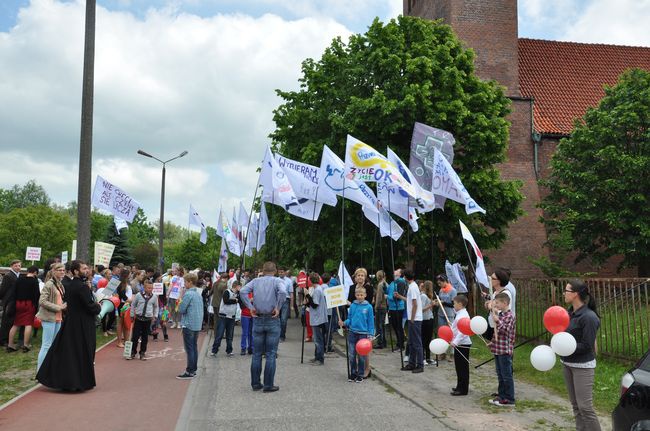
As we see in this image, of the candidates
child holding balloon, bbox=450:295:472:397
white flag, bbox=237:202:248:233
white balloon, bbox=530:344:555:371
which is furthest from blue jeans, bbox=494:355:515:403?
white flag, bbox=237:202:248:233

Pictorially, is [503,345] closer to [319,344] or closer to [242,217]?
[319,344]

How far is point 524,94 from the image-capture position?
34094 mm

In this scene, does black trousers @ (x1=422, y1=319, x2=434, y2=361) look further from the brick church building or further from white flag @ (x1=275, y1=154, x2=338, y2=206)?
the brick church building

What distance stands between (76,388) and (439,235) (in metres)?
15.1

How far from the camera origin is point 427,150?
1441 centimetres

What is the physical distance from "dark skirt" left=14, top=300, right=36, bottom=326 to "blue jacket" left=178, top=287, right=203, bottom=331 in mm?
4443

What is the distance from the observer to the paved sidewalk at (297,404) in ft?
24.2

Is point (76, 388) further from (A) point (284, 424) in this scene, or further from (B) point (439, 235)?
(B) point (439, 235)

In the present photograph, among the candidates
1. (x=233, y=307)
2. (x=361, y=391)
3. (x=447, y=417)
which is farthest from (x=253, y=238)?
(x=447, y=417)

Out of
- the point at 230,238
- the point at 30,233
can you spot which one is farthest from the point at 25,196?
the point at 230,238

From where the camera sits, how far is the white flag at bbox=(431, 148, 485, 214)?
39.6 ft

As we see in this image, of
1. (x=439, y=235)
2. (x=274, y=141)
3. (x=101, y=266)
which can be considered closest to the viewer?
(x=101, y=266)

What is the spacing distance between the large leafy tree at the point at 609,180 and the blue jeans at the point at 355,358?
60.7ft

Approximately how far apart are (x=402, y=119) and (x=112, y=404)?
15.1 m
